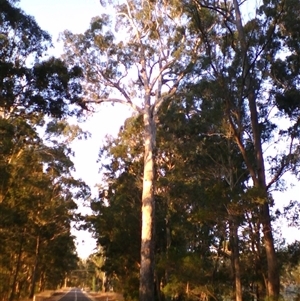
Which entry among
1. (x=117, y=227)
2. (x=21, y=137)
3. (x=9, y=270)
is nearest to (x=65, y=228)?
(x=9, y=270)

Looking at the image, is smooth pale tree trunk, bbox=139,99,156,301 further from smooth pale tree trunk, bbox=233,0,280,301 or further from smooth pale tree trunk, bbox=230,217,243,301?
smooth pale tree trunk, bbox=233,0,280,301

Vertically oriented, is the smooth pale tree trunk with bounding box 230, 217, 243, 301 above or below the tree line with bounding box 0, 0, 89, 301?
below

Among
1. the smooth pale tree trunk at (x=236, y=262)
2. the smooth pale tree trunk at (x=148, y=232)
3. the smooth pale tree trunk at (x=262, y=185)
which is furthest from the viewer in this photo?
the smooth pale tree trunk at (x=236, y=262)

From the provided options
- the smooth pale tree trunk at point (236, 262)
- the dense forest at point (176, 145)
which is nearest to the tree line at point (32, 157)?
the dense forest at point (176, 145)

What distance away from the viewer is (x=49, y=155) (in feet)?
93.1

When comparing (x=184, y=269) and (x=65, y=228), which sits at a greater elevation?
(x=65, y=228)

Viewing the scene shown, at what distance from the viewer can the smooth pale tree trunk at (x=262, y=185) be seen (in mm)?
13281

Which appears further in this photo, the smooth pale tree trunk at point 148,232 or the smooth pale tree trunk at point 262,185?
the smooth pale tree trunk at point 148,232

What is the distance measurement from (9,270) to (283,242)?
1126 inches

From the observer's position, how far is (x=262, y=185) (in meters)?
14.2

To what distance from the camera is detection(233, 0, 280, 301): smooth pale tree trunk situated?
13281 mm

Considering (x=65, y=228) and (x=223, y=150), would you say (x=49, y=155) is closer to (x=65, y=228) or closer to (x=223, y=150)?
Result: (x=223, y=150)

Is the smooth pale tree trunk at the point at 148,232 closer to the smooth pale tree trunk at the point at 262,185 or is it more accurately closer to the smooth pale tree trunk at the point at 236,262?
the smooth pale tree trunk at the point at 236,262

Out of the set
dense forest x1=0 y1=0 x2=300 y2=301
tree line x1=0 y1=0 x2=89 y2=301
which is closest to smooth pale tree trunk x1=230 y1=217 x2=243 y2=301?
dense forest x1=0 y1=0 x2=300 y2=301
